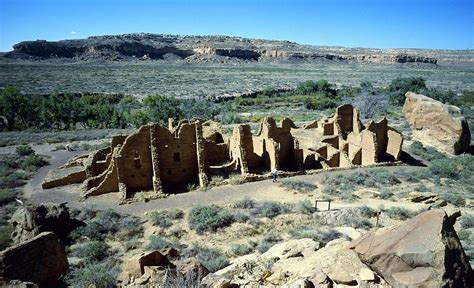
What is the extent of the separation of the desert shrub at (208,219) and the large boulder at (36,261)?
6441mm

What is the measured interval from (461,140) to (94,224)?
2824 centimetres

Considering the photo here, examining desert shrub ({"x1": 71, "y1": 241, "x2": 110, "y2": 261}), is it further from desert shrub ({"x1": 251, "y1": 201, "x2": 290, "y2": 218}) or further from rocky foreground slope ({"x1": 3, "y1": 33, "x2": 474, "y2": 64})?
rocky foreground slope ({"x1": 3, "y1": 33, "x2": 474, "y2": 64})

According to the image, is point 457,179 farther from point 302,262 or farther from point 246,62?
point 246,62

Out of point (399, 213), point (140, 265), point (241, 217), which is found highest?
point (140, 265)

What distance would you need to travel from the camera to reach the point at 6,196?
806 inches

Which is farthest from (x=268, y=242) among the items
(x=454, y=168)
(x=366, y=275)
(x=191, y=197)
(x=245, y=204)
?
(x=454, y=168)

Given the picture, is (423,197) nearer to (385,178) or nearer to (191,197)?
(385,178)

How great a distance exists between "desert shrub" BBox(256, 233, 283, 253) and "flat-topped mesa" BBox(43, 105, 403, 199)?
7113 millimetres

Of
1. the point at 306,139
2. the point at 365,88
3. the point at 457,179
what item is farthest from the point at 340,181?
the point at 365,88

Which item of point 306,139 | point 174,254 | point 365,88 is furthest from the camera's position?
point 365,88

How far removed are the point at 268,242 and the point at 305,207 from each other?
3879 millimetres

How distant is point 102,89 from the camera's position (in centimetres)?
7369

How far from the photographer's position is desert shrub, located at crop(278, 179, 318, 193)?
20.4 m

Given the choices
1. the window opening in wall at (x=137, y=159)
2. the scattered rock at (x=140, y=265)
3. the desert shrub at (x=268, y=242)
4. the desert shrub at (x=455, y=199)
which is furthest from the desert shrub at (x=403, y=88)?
the scattered rock at (x=140, y=265)
